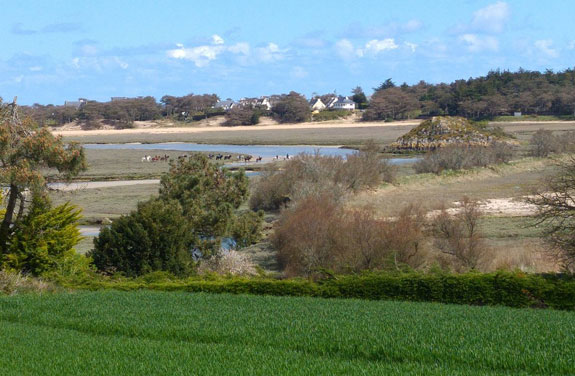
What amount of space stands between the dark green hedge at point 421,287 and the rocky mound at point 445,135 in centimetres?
6285

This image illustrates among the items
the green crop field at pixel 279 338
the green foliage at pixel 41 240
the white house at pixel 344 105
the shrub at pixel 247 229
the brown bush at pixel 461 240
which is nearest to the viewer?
the green crop field at pixel 279 338

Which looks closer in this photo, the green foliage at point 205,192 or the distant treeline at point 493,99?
the green foliage at point 205,192

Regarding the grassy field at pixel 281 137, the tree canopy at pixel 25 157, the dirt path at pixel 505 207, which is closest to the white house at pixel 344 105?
the grassy field at pixel 281 137

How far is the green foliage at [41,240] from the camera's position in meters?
23.0

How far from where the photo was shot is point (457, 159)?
67750 mm

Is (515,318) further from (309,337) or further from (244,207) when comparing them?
(244,207)

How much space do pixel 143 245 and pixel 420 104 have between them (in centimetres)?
13968

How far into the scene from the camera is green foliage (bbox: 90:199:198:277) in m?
24.2

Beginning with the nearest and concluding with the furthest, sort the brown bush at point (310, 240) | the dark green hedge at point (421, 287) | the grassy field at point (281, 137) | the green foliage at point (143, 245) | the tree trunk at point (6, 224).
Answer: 1. the dark green hedge at point (421, 287)
2. the tree trunk at point (6, 224)
3. the green foliage at point (143, 245)
4. the brown bush at point (310, 240)
5. the grassy field at point (281, 137)

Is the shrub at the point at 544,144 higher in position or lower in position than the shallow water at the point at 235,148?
higher

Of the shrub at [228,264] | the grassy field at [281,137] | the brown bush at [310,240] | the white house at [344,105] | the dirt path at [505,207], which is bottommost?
the dirt path at [505,207]

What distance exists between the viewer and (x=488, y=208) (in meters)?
44.1

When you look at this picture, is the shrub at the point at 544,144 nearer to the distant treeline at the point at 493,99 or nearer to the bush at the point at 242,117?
the distant treeline at the point at 493,99

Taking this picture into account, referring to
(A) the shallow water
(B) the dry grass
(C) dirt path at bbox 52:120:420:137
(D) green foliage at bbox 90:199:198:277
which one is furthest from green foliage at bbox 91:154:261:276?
(C) dirt path at bbox 52:120:420:137
